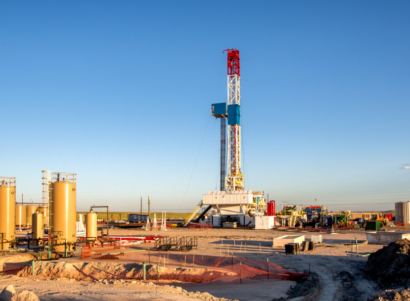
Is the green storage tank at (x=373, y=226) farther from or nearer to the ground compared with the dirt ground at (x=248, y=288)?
nearer to the ground

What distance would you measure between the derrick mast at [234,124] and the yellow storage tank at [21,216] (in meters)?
26.6

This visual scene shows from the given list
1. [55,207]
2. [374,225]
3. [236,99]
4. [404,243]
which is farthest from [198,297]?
[236,99]

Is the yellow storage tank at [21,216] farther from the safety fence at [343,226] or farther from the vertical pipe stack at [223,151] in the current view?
the safety fence at [343,226]

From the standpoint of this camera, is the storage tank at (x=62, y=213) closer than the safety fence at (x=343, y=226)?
Yes

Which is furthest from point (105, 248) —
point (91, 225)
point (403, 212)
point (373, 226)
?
point (403, 212)

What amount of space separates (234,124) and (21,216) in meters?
31.0

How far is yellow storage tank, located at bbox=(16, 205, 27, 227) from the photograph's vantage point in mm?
45216

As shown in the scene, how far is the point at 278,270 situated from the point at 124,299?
25.7 feet

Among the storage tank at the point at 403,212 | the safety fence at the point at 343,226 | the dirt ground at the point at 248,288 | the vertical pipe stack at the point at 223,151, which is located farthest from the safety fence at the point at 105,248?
the storage tank at the point at 403,212

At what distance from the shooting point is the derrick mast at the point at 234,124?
54000mm

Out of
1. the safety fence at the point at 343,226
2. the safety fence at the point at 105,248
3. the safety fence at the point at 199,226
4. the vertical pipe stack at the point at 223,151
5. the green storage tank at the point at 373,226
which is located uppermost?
the vertical pipe stack at the point at 223,151

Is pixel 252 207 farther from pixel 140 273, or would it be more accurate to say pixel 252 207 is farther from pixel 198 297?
pixel 198 297

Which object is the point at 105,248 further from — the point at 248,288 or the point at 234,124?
the point at 234,124

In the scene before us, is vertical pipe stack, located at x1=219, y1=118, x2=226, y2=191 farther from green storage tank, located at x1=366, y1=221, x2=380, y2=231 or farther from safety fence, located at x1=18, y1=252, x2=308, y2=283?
safety fence, located at x1=18, y1=252, x2=308, y2=283
